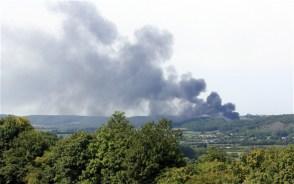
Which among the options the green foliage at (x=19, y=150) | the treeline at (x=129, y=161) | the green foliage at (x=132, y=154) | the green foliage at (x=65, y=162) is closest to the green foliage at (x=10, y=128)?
the green foliage at (x=19, y=150)

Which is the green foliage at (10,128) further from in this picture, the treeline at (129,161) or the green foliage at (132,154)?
the green foliage at (132,154)

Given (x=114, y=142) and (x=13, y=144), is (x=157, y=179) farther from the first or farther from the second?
(x=13, y=144)

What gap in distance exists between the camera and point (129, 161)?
2357 inches

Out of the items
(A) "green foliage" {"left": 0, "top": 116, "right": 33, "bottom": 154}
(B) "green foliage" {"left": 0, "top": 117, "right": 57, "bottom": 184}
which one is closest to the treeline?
(B) "green foliage" {"left": 0, "top": 117, "right": 57, "bottom": 184}

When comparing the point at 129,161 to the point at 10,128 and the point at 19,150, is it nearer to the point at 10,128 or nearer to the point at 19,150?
the point at 19,150

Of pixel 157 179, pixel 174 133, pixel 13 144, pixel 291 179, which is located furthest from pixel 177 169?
pixel 13 144

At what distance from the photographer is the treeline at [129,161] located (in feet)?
181

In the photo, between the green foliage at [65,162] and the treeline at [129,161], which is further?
the green foliage at [65,162]

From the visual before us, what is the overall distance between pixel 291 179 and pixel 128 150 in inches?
655

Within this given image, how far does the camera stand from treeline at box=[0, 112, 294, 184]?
55.0m

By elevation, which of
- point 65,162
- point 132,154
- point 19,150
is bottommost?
point 65,162

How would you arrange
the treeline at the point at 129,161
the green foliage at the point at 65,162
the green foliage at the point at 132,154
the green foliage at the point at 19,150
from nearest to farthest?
the treeline at the point at 129,161 → the green foliage at the point at 132,154 → the green foliage at the point at 65,162 → the green foliage at the point at 19,150

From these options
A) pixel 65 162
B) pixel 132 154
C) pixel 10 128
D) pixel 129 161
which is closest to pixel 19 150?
pixel 10 128

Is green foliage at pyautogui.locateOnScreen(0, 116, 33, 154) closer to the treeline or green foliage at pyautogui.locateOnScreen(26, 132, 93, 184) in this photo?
the treeline
